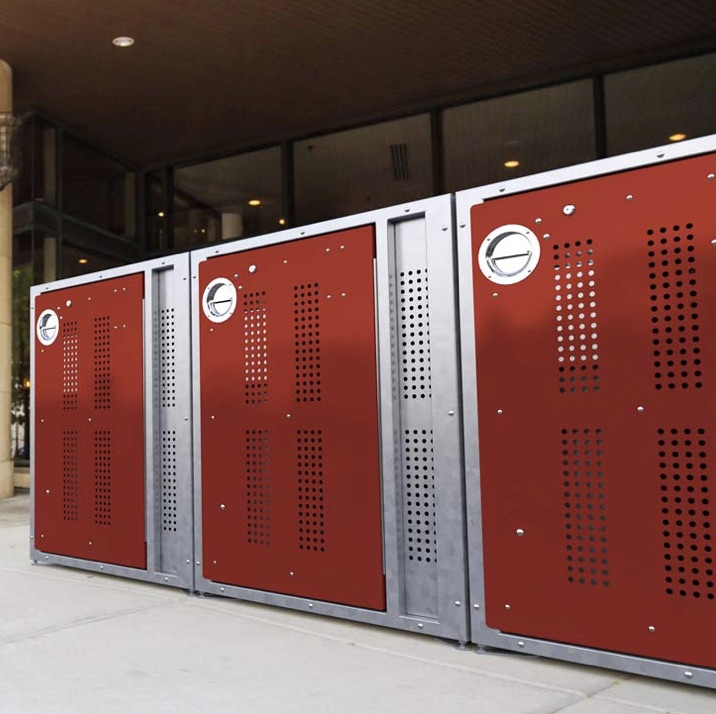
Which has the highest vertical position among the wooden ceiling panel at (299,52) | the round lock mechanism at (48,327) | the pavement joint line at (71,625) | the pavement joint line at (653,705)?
the wooden ceiling panel at (299,52)

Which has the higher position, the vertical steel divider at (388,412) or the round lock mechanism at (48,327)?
the round lock mechanism at (48,327)

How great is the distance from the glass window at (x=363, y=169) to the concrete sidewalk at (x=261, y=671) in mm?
8086

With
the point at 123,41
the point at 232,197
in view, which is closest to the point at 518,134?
the point at 232,197

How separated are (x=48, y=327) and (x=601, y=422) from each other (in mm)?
3333

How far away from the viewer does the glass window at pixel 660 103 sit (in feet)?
29.5

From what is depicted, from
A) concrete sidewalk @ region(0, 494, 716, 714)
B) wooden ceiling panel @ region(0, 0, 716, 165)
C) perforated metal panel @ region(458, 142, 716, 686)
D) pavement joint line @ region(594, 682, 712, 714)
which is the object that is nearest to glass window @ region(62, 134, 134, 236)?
wooden ceiling panel @ region(0, 0, 716, 165)

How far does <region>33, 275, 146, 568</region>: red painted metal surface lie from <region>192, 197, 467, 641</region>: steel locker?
53cm

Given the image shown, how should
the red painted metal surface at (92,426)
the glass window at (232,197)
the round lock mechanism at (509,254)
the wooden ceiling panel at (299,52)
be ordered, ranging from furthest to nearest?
the glass window at (232,197)
the wooden ceiling panel at (299,52)
the red painted metal surface at (92,426)
the round lock mechanism at (509,254)

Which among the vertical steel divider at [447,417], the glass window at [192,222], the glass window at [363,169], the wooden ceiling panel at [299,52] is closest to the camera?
the vertical steel divider at [447,417]

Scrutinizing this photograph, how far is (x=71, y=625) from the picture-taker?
3.29 m

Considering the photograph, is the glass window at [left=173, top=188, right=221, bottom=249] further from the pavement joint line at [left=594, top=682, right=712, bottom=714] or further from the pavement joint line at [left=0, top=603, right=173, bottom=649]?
the pavement joint line at [left=594, top=682, right=712, bottom=714]

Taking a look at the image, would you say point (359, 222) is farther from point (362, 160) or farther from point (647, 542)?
point (362, 160)

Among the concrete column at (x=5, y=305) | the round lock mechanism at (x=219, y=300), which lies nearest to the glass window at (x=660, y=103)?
the round lock mechanism at (x=219, y=300)

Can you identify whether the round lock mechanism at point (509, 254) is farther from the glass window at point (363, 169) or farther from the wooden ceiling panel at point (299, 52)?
the glass window at point (363, 169)
